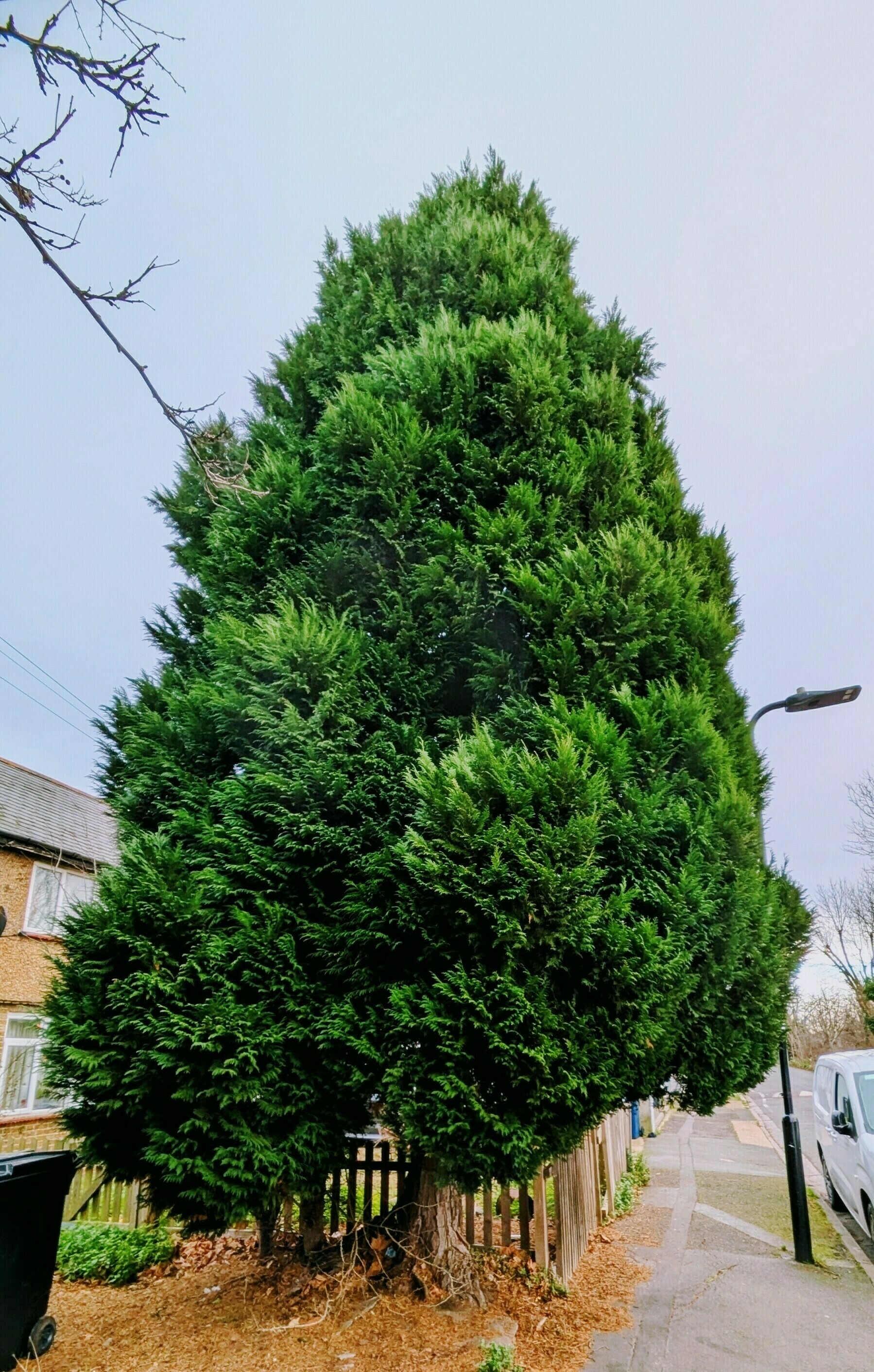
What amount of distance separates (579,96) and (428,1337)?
8.76 m

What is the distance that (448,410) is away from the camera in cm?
575

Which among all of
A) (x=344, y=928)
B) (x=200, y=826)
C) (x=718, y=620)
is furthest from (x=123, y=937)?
(x=718, y=620)

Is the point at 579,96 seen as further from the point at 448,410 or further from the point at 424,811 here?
the point at 424,811

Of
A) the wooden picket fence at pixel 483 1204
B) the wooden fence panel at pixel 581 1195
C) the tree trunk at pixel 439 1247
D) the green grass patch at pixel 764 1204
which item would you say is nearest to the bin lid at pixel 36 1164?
the wooden picket fence at pixel 483 1204

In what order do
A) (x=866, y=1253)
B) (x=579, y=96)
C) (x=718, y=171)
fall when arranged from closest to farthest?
(x=579, y=96) → (x=718, y=171) → (x=866, y=1253)

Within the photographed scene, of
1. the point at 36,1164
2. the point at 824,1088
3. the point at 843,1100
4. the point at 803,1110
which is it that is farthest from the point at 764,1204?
the point at 803,1110

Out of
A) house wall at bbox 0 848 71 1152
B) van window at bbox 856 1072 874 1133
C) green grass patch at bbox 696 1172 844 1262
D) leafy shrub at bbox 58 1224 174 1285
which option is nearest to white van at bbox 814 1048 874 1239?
van window at bbox 856 1072 874 1133

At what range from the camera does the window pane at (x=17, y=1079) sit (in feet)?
49.6

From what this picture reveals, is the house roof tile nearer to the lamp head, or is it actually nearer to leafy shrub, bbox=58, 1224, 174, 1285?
leafy shrub, bbox=58, 1224, 174, 1285

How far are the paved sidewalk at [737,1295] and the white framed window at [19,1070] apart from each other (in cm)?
1284

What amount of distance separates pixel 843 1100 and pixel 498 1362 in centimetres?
624

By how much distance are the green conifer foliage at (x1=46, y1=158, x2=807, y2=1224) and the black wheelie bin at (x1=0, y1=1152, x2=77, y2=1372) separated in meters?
0.42

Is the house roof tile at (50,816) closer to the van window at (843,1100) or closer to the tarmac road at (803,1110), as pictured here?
the van window at (843,1100)

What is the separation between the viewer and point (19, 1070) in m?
15.3
